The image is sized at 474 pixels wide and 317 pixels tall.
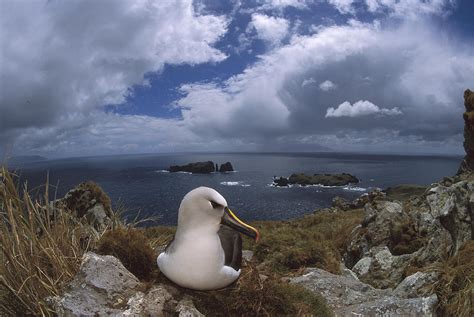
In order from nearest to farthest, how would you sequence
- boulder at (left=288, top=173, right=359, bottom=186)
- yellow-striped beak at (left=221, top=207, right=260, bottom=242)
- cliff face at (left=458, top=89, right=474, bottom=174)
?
yellow-striped beak at (left=221, top=207, right=260, bottom=242) → cliff face at (left=458, top=89, right=474, bottom=174) → boulder at (left=288, top=173, right=359, bottom=186)

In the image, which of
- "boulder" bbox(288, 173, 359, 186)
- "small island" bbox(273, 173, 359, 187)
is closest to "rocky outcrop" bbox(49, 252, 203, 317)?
"small island" bbox(273, 173, 359, 187)

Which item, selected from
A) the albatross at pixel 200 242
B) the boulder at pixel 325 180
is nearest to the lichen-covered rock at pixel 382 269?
the albatross at pixel 200 242

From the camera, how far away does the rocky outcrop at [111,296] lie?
400 cm

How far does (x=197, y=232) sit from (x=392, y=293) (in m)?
4.17

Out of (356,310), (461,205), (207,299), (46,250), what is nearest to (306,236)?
(461,205)

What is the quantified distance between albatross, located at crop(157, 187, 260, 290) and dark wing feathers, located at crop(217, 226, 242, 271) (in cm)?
22

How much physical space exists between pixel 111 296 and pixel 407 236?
9504 mm

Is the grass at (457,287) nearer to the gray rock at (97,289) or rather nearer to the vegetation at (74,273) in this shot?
the vegetation at (74,273)

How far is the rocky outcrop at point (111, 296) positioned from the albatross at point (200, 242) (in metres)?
0.28

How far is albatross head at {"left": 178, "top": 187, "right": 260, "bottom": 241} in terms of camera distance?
4.20 m

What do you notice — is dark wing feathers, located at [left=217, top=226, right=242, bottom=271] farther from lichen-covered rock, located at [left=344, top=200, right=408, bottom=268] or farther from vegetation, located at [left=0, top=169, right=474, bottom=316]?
lichen-covered rock, located at [left=344, top=200, right=408, bottom=268]

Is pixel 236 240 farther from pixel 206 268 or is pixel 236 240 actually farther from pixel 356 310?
pixel 356 310

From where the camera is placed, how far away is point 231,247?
4777mm

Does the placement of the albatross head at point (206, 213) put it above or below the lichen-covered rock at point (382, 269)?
above
